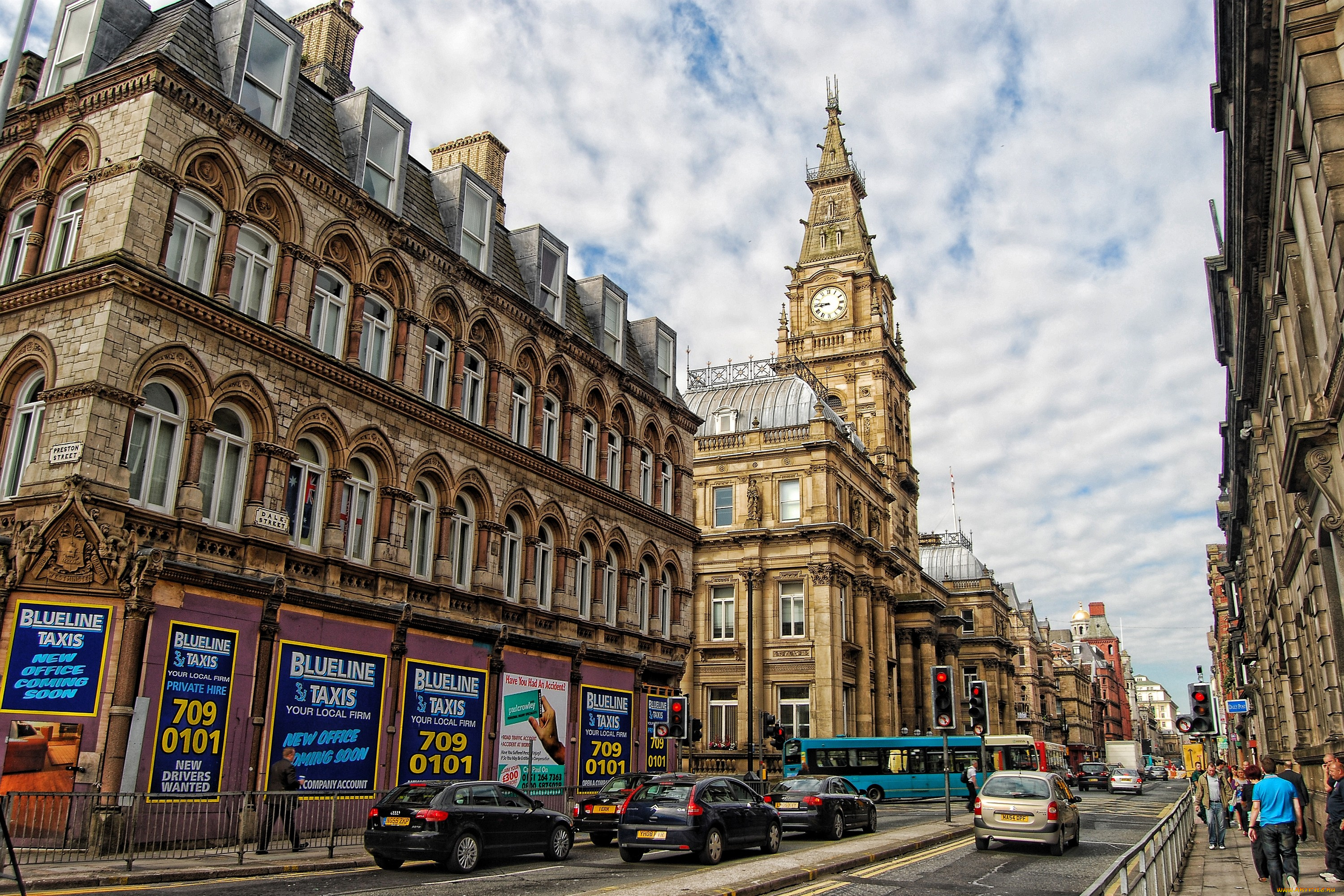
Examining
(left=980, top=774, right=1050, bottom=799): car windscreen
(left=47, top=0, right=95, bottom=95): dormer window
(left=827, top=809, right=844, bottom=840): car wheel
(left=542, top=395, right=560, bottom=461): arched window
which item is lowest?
(left=827, top=809, right=844, bottom=840): car wheel

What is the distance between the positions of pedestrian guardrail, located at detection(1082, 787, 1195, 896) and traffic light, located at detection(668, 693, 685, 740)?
14215 millimetres

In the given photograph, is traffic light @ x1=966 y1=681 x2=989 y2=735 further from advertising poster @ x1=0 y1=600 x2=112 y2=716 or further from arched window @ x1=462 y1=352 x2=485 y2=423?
advertising poster @ x1=0 y1=600 x2=112 y2=716

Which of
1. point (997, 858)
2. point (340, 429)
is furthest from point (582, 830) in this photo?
point (340, 429)

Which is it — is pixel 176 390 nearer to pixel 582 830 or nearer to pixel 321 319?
pixel 321 319

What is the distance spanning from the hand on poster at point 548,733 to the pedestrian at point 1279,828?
57.7 feet

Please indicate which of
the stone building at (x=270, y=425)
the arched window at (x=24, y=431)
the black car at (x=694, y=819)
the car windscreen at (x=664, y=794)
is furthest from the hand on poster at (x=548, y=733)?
the arched window at (x=24, y=431)

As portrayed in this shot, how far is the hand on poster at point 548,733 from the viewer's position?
26438 mm

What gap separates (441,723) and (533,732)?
3535 millimetres

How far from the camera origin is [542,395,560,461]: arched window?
96.0 feet

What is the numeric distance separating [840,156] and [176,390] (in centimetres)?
7057

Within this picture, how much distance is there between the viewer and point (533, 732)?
26203mm

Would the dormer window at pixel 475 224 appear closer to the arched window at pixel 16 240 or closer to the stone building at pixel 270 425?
the stone building at pixel 270 425

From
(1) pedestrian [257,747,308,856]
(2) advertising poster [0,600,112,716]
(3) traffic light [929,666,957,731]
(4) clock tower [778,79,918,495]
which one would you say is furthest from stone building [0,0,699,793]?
(4) clock tower [778,79,918,495]

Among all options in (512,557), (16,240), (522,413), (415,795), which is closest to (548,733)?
(512,557)
